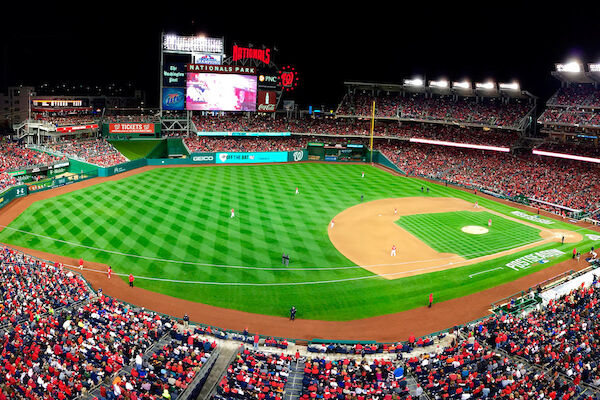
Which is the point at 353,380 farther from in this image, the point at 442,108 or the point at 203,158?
the point at 442,108

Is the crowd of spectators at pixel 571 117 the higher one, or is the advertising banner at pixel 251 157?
the crowd of spectators at pixel 571 117

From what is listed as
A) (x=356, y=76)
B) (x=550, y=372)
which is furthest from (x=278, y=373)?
(x=356, y=76)

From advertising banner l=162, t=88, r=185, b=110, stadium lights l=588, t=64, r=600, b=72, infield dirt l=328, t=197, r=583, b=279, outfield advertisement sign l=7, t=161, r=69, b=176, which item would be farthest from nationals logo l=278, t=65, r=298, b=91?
stadium lights l=588, t=64, r=600, b=72

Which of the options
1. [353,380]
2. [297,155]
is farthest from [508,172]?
[353,380]

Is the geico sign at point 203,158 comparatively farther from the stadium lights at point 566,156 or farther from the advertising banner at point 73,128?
the stadium lights at point 566,156

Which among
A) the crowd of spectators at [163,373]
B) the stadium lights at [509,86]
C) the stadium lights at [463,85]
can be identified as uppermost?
the stadium lights at [463,85]

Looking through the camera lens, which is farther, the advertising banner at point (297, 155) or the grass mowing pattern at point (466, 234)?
the advertising banner at point (297, 155)

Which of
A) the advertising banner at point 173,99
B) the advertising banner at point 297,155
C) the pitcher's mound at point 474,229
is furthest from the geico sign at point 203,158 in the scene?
the pitcher's mound at point 474,229
